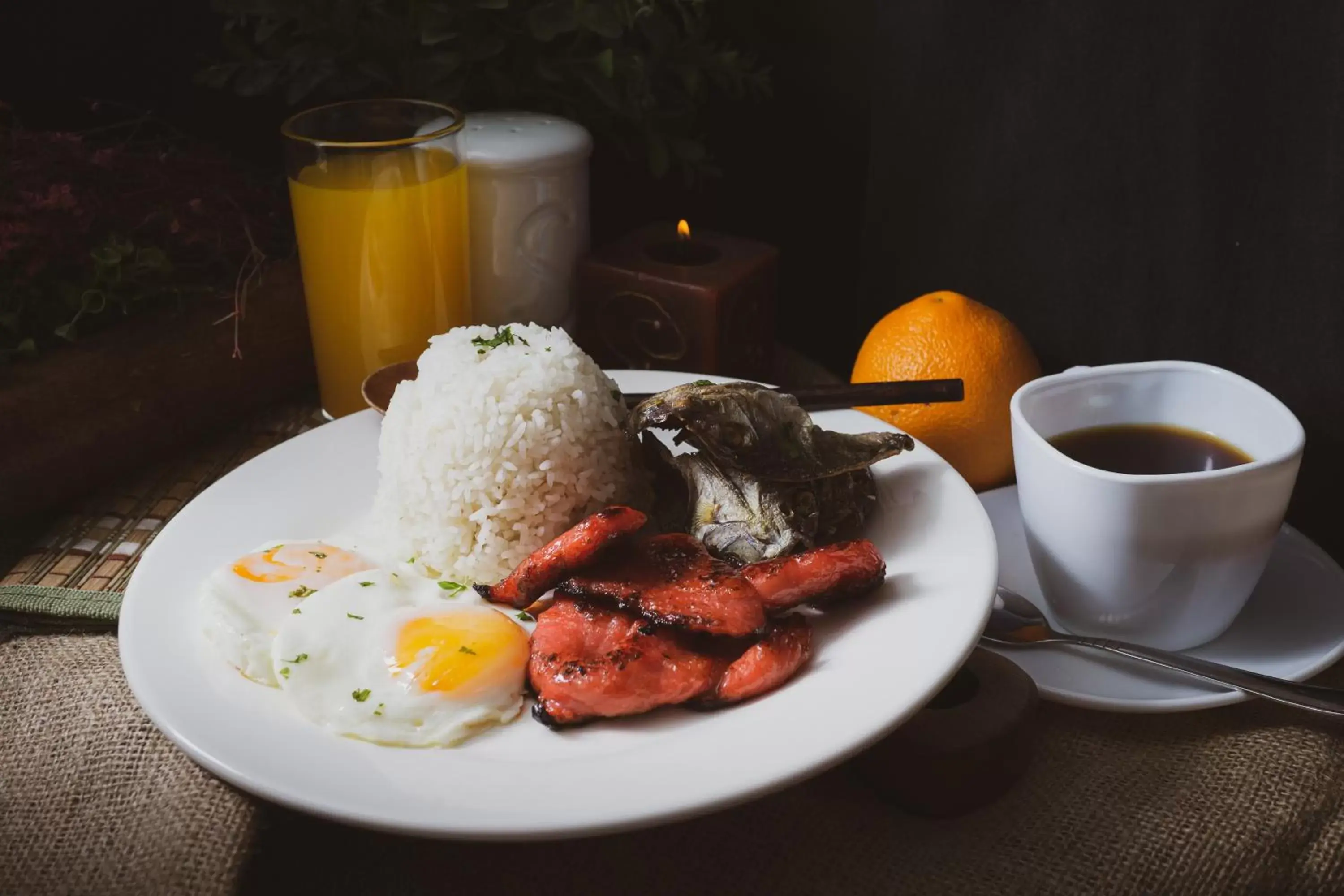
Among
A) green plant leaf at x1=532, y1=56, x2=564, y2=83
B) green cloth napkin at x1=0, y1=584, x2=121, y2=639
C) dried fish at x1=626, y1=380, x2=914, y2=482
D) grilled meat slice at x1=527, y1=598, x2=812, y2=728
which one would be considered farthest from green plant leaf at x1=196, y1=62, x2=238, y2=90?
grilled meat slice at x1=527, y1=598, x2=812, y2=728

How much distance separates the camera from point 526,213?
227 centimetres

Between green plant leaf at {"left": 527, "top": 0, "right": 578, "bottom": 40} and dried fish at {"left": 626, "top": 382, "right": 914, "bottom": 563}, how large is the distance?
39.2 inches

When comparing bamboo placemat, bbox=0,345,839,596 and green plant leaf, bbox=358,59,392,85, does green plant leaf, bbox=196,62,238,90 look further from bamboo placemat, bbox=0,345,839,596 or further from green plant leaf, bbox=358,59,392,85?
bamboo placemat, bbox=0,345,839,596

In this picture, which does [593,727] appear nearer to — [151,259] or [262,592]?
[262,592]

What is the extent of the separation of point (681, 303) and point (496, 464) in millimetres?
690

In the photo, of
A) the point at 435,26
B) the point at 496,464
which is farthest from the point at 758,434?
the point at 435,26

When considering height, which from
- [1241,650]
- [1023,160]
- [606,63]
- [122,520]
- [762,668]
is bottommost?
[122,520]

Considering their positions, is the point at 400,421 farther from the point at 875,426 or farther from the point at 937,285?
the point at 937,285

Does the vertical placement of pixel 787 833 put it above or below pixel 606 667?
below

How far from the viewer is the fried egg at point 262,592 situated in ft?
4.31

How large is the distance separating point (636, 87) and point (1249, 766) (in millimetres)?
1665

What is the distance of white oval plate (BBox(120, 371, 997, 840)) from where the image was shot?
1.06 metres

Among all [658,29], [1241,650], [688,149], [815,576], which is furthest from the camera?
[688,149]

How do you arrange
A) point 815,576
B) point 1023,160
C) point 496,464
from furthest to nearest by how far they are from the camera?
point 1023,160 < point 496,464 < point 815,576
